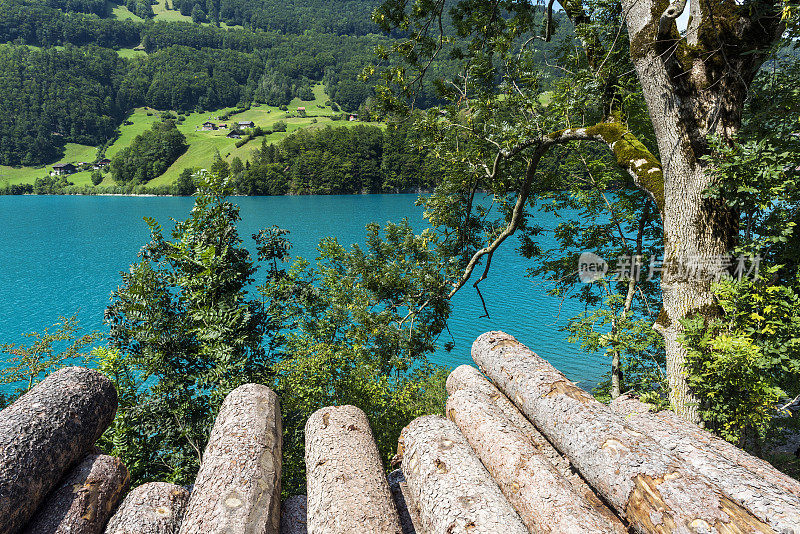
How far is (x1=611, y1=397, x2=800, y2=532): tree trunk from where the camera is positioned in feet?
10.3

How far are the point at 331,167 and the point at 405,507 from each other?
99.3m

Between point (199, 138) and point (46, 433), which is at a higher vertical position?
point (199, 138)

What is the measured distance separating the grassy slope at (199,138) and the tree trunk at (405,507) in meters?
113

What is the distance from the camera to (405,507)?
5.28m

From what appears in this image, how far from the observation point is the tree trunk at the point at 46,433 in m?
4.16

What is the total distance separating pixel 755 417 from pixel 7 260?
178ft

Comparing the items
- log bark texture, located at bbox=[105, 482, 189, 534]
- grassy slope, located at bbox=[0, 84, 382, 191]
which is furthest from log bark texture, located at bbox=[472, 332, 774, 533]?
grassy slope, located at bbox=[0, 84, 382, 191]

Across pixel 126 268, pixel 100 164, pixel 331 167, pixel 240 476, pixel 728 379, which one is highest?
pixel 331 167

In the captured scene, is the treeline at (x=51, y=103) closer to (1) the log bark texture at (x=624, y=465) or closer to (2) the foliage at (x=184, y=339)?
(2) the foliage at (x=184, y=339)

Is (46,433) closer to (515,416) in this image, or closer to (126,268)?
(515,416)

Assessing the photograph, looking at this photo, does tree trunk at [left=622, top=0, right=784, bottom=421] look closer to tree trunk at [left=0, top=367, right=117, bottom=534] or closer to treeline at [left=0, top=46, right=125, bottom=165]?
tree trunk at [left=0, top=367, right=117, bottom=534]

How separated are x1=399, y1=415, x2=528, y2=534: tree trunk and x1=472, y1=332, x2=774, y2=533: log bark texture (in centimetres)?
89

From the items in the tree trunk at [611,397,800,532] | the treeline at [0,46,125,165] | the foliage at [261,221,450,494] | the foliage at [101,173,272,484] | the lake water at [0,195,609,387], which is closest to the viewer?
the tree trunk at [611,397,800,532]

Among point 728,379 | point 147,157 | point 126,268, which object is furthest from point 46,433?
point 147,157
